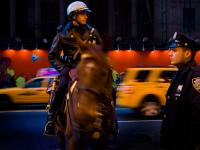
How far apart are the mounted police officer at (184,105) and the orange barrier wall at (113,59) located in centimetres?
2346

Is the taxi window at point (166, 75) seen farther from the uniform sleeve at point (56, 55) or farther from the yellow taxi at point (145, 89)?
the uniform sleeve at point (56, 55)

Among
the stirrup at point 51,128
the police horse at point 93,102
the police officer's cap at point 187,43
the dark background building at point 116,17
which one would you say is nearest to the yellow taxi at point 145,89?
the stirrup at point 51,128

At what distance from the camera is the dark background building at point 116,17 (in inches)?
1296

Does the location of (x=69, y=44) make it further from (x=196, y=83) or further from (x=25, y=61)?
(x=25, y=61)

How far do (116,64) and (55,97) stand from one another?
22378 mm

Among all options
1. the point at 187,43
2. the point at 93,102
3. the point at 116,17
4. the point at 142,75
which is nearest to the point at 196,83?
the point at 187,43

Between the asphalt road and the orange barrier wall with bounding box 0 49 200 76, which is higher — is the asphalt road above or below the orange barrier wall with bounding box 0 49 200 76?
below

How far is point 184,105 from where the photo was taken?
4.51 m

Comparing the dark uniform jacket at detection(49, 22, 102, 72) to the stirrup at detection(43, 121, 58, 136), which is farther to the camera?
the stirrup at detection(43, 121, 58, 136)

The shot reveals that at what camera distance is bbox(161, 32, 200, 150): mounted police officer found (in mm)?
4441

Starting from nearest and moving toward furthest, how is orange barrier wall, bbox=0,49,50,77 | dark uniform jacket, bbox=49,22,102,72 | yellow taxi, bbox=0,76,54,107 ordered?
dark uniform jacket, bbox=49,22,102,72
yellow taxi, bbox=0,76,54,107
orange barrier wall, bbox=0,49,50,77

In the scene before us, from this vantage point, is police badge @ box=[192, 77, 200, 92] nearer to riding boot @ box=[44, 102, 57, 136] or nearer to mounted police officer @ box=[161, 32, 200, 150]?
mounted police officer @ box=[161, 32, 200, 150]

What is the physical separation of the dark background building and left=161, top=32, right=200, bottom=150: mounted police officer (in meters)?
27.8

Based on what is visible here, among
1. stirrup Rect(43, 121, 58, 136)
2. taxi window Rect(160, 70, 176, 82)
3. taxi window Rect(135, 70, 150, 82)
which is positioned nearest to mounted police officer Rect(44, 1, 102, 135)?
stirrup Rect(43, 121, 58, 136)
